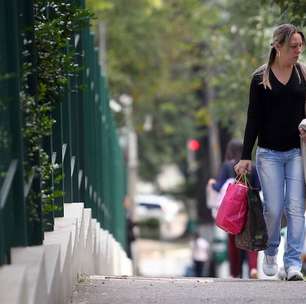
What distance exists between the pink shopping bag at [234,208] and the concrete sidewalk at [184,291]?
1.52ft

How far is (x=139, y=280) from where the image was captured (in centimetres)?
928

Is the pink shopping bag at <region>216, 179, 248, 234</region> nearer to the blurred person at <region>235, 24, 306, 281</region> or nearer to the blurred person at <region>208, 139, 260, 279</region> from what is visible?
the blurred person at <region>235, 24, 306, 281</region>

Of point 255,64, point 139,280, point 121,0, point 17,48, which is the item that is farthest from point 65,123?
point 121,0

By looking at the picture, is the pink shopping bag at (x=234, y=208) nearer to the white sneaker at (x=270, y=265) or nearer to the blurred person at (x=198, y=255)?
the white sneaker at (x=270, y=265)

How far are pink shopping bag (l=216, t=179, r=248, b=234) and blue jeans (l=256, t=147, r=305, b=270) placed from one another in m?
0.16

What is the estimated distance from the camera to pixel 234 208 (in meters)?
9.51

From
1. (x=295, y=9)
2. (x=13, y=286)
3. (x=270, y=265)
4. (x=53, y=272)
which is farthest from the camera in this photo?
(x=295, y=9)

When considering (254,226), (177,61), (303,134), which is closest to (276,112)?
(303,134)

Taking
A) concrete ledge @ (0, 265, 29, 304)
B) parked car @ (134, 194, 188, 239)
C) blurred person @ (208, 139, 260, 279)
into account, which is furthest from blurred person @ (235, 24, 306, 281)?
parked car @ (134, 194, 188, 239)

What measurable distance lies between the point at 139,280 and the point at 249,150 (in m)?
1.24

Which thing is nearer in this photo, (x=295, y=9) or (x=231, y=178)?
(x=295, y=9)

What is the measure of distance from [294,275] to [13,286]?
436cm

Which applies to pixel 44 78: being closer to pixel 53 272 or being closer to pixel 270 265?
pixel 53 272

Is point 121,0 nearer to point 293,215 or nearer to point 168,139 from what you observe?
point 168,139
